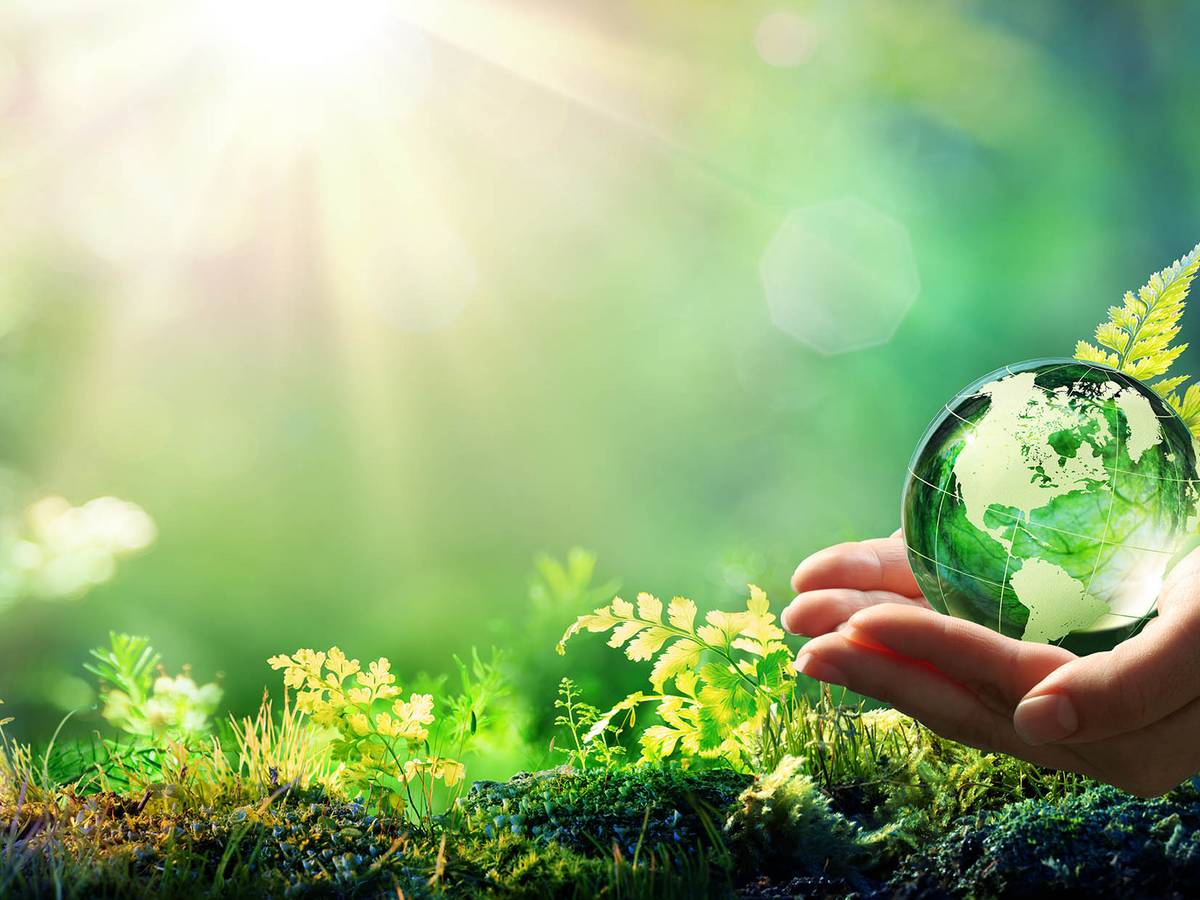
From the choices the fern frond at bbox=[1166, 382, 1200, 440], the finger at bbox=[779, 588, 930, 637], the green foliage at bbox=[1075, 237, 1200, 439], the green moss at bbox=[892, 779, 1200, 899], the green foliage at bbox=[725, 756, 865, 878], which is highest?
the green foliage at bbox=[1075, 237, 1200, 439]

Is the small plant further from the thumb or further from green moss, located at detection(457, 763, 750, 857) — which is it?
the thumb

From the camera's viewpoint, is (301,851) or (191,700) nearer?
(301,851)

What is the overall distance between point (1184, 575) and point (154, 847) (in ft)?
10.2

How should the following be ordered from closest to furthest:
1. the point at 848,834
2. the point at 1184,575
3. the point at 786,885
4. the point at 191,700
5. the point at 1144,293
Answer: the point at 1184,575
the point at 786,885
the point at 848,834
the point at 1144,293
the point at 191,700

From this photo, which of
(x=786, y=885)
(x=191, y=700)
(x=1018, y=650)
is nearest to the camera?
(x=1018, y=650)

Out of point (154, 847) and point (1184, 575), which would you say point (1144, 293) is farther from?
point (154, 847)

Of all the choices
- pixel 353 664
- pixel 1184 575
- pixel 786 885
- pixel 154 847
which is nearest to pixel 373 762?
pixel 353 664

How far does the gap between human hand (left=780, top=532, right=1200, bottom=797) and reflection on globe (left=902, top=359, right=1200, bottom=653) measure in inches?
6.1

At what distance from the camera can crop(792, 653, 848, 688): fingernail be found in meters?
1.94

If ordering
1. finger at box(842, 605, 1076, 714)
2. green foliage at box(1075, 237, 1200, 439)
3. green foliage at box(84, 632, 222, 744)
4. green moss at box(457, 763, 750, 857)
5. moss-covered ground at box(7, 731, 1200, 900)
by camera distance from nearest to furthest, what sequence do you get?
finger at box(842, 605, 1076, 714) < moss-covered ground at box(7, 731, 1200, 900) < green moss at box(457, 763, 750, 857) < green foliage at box(1075, 237, 1200, 439) < green foliage at box(84, 632, 222, 744)

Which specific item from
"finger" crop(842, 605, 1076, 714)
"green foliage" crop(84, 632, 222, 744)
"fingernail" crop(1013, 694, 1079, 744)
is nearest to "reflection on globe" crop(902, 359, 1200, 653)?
"finger" crop(842, 605, 1076, 714)

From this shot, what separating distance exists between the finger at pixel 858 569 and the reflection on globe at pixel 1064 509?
404mm

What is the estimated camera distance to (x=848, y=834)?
7.74 feet

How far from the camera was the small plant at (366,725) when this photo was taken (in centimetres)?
279
